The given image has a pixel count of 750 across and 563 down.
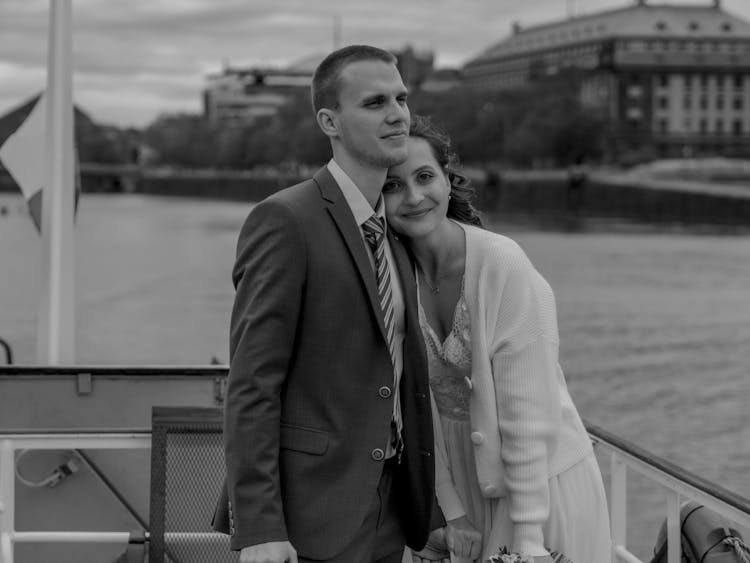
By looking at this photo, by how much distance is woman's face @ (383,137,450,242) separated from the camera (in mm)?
2832

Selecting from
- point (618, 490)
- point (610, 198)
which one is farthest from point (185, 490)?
point (610, 198)

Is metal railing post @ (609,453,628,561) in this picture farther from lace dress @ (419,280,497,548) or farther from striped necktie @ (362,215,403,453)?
striped necktie @ (362,215,403,453)

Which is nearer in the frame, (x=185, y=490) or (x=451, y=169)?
(x=451, y=169)

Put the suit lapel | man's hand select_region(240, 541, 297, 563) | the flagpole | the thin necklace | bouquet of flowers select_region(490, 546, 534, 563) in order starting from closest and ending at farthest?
man's hand select_region(240, 541, 297, 563), the suit lapel, bouquet of flowers select_region(490, 546, 534, 563), the thin necklace, the flagpole

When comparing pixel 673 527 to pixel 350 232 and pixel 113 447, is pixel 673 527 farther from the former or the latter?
pixel 113 447

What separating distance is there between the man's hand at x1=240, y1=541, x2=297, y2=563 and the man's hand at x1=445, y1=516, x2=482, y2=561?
0.57 metres

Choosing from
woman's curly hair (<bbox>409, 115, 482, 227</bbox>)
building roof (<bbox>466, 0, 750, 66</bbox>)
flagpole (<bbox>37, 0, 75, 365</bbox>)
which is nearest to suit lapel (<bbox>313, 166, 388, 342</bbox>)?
woman's curly hair (<bbox>409, 115, 482, 227</bbox>)

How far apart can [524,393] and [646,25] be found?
461ft

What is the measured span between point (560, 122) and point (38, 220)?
312ft

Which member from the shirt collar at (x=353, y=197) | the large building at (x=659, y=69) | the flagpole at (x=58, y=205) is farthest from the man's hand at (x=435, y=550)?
the large building at (x=659, y=69)

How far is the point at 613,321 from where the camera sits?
30.9m

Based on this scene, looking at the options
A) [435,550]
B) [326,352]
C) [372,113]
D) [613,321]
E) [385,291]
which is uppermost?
[372,113]

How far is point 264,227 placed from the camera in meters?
2.61

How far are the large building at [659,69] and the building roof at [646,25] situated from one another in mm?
106
